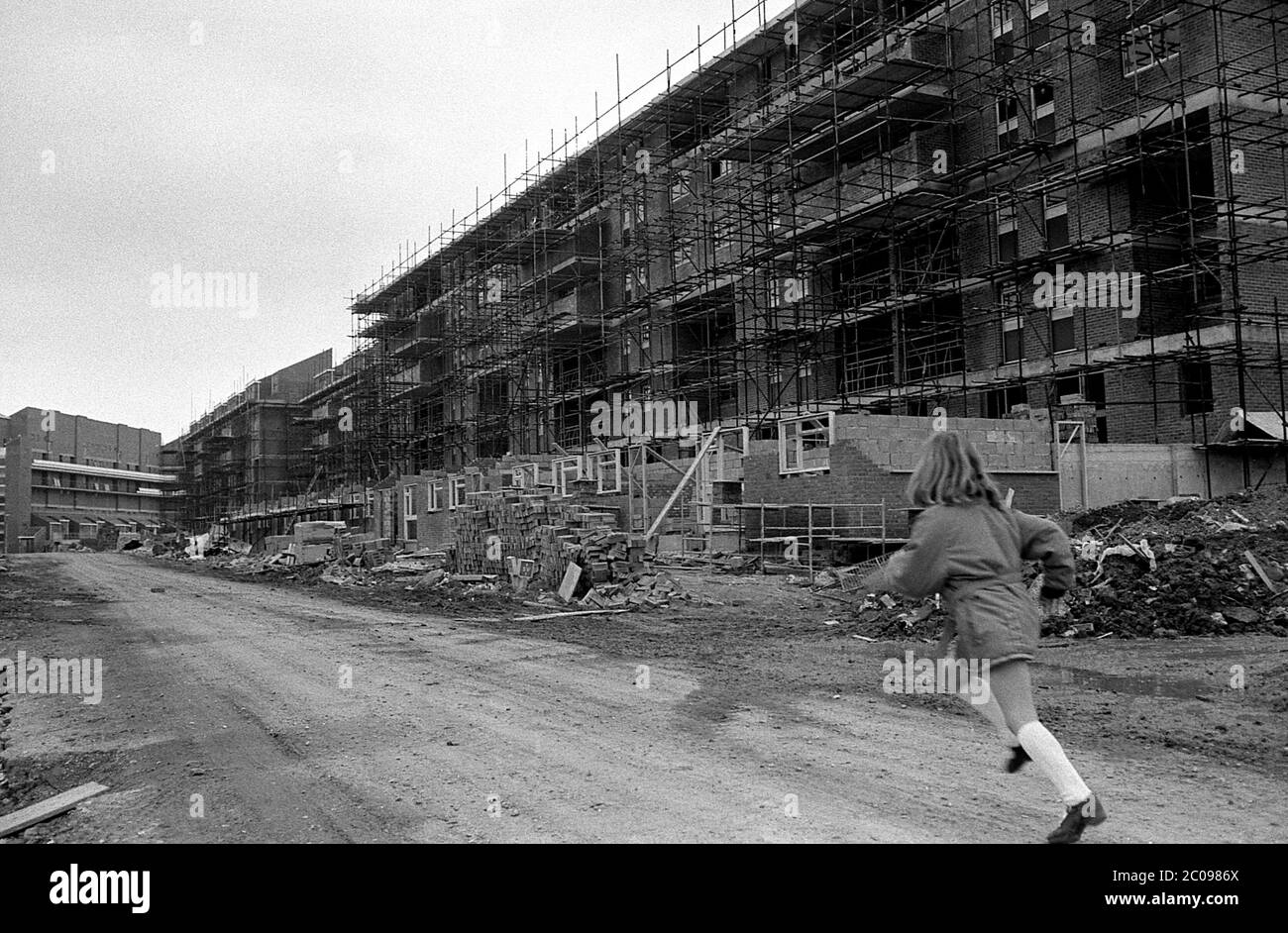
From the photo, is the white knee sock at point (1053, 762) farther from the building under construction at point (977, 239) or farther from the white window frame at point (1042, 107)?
the white window frame at point (1042, 107)

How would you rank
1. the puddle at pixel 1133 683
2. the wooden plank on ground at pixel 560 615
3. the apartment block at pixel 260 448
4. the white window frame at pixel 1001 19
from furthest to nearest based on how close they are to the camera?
the apartment block at pixel 260 448 < the white window frame at pixel 1001 19 < the wooden plank on ground at pixel 560 615 < the puddle at pixel 1133 683

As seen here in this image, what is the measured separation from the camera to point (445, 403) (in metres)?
50.5

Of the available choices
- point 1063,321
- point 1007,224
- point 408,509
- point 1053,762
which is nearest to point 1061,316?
point 1063,321

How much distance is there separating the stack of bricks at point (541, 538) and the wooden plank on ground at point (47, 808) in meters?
11.9

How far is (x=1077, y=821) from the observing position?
3.94 metres

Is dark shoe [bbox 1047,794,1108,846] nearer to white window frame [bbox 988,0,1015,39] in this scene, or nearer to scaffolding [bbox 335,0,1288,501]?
scaffolding [bbox 335,0,1288,501]

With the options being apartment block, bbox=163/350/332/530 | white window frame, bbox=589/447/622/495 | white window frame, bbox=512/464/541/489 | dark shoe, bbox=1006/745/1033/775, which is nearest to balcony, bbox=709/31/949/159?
white window frame, bbox=589/447/622/495

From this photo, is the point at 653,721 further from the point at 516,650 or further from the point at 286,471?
the point at 286,471

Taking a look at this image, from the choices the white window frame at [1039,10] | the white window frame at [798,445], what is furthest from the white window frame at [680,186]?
the white window frame at [798,445]

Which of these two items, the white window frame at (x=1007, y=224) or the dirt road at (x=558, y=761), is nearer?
the dirt road at (x=558, y=761)

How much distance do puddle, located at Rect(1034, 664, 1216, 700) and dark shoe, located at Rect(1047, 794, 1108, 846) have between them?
13.8 feet

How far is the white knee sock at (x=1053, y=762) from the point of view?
396 cm

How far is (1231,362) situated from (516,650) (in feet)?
55.1
